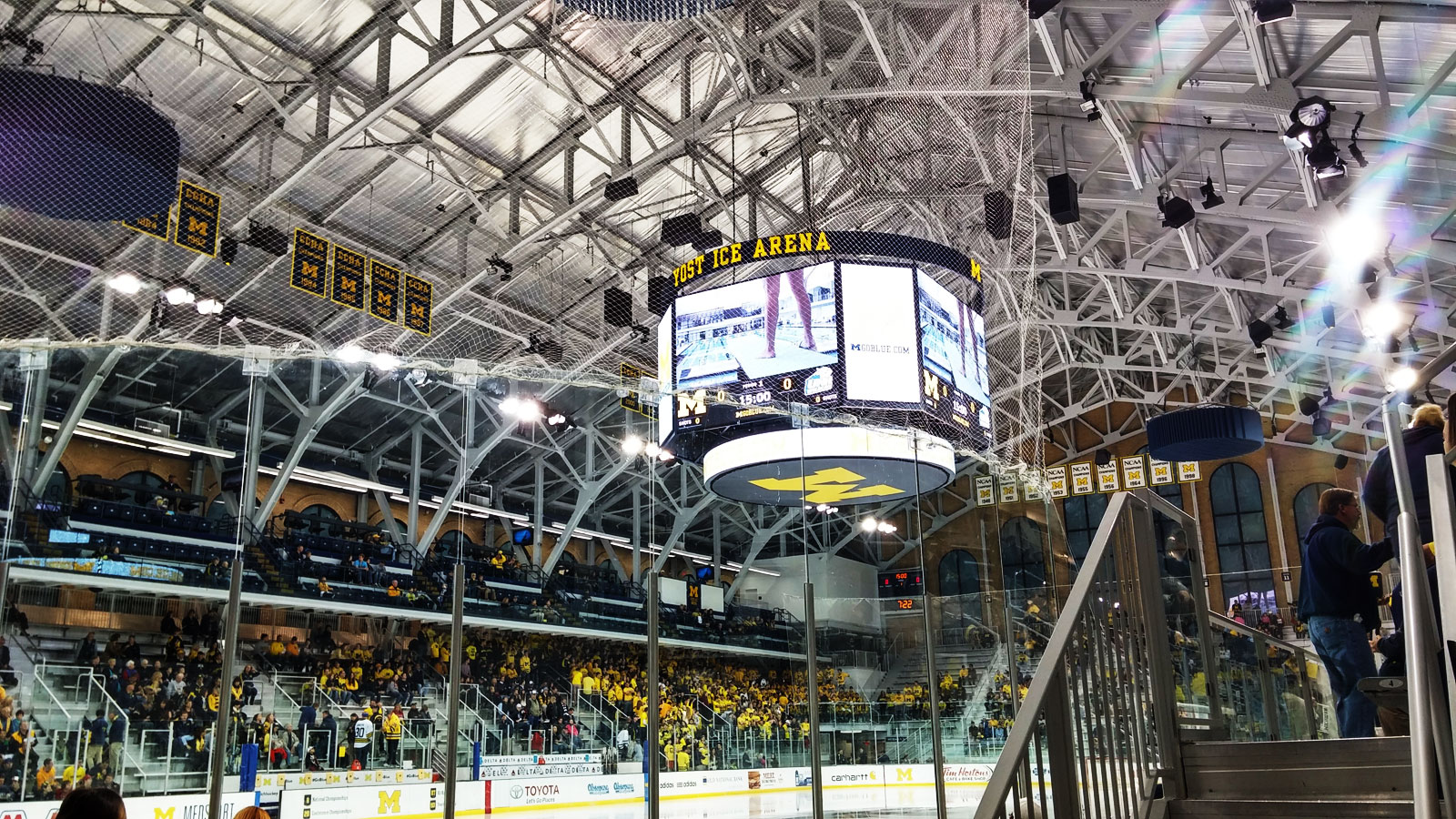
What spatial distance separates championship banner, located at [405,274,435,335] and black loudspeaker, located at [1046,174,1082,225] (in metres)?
8.81

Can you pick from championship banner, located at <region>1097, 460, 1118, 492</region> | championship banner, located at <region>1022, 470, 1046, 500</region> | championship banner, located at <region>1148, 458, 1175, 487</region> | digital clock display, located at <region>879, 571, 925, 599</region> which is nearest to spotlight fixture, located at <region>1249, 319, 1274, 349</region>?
championship banner, located at <region>1022, 470, 1046, 500</region>

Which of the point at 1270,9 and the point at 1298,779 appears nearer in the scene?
the point at 1298,779

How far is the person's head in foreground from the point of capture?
3.04 meters

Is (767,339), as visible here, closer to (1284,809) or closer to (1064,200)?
(1064,200)

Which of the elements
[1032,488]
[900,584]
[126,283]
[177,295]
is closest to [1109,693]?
[900,584]

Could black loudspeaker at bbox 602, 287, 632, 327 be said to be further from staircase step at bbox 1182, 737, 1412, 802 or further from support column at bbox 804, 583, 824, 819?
staircase step at bbox 1182, 737, 1412, 802

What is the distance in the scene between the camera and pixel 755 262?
14875 mm

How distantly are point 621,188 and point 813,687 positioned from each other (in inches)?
449

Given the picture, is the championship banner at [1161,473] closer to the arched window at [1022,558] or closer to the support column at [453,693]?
the arched window at [1022,558]

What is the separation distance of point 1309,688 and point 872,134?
6.89 metres

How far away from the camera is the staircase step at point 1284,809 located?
3490 millimetres

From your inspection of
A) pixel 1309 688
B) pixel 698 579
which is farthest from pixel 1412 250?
pixel 698 579

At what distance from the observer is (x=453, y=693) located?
4742 millimetres

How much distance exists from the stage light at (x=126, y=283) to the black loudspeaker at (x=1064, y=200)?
11.9 m
